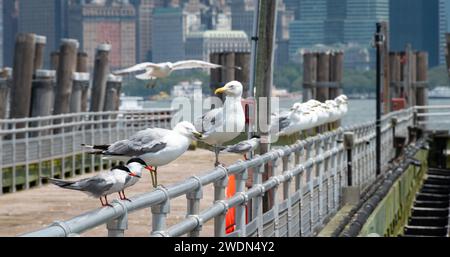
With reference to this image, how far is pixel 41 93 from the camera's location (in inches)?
1219

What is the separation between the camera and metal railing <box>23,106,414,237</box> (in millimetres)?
8594

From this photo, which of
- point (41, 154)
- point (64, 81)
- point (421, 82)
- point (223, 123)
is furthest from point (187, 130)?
point (421, 82)

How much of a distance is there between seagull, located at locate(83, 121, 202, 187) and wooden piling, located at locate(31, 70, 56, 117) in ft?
61.5

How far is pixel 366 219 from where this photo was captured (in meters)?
19.8

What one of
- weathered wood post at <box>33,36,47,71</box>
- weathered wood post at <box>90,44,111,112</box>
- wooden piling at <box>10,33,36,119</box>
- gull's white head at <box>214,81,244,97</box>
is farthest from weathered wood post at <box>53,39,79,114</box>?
gull's white head at <box>214,81,244,97</box>

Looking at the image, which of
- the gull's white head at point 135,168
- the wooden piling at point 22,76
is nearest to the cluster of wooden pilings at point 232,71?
the wooden piling at point 22,76

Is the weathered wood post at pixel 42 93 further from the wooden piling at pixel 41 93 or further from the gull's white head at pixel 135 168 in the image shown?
the gull's white head at pixel 135 168

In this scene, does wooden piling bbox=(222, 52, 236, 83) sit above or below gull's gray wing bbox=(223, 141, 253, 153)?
above

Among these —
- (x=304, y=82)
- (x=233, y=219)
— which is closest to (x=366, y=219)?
(x=233, y=219)

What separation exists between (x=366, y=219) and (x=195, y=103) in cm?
487

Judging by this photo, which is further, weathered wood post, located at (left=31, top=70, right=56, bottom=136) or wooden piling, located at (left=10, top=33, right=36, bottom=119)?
weathered wood post, located at (left=31, top=70, right=56, bottom=136)

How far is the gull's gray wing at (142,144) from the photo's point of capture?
11766 millimetres

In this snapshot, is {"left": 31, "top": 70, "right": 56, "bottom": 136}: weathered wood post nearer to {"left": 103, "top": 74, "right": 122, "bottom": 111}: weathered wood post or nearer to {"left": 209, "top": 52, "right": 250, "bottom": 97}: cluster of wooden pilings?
{"left": 103, "top": 74, "right": 122, "bottom": 111}: weathered wood post
